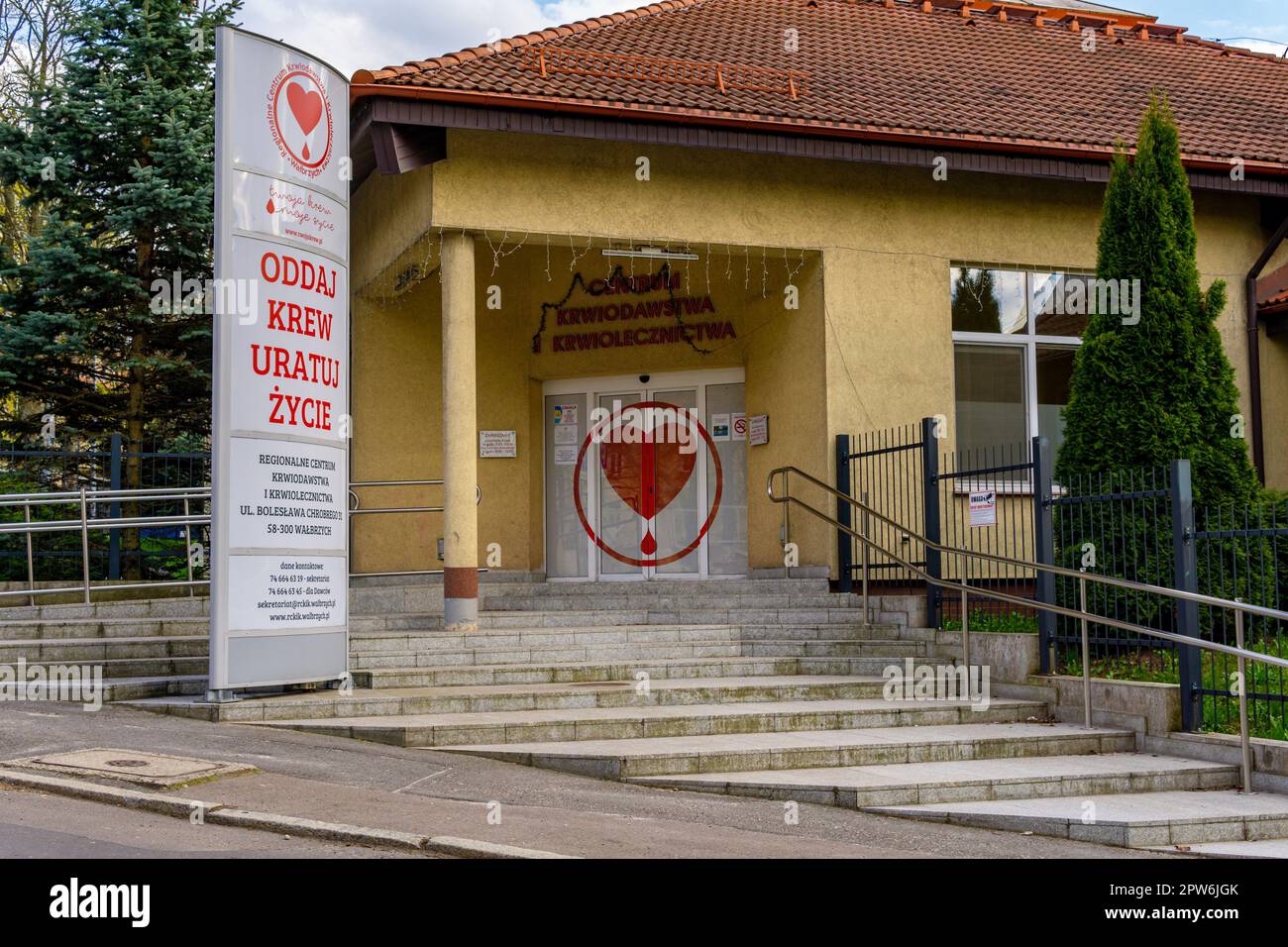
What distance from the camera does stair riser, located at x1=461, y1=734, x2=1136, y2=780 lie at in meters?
8.30

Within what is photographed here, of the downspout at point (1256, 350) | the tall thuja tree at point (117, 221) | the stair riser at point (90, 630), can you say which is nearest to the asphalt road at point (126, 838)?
the stair riser at point (90, 630)

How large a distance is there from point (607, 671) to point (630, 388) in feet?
18.5

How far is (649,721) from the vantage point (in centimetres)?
928

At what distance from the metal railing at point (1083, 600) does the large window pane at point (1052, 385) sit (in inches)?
93.1

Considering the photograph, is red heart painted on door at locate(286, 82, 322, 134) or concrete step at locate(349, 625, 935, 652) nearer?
red heart painted on door at locate(286, 82, 322, 134)

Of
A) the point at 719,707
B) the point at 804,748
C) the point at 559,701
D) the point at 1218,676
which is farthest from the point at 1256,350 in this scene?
the point at 559,701

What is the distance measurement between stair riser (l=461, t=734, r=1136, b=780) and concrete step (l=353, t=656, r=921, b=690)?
1946 mm

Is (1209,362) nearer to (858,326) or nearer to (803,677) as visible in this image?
(858,326)

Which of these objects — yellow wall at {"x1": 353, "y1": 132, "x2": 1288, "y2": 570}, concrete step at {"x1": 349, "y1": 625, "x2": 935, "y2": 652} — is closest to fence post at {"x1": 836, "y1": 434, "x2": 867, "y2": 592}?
yellow wall at {"x1": 353, "y1": 132, "x2": 1288, "y2": 570}

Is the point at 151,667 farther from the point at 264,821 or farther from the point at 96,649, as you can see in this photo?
the point at 264,821

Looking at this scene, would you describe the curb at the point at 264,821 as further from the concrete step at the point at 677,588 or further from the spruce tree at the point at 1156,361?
the spruce tree at the point at 1156,361

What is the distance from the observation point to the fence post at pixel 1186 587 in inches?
366

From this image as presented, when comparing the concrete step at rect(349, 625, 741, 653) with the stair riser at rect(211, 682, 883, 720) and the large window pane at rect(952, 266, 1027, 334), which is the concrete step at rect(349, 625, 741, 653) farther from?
the large window pane at rect(952, 266, 1027, 334)

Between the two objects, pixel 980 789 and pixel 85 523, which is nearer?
pixel 980 789
